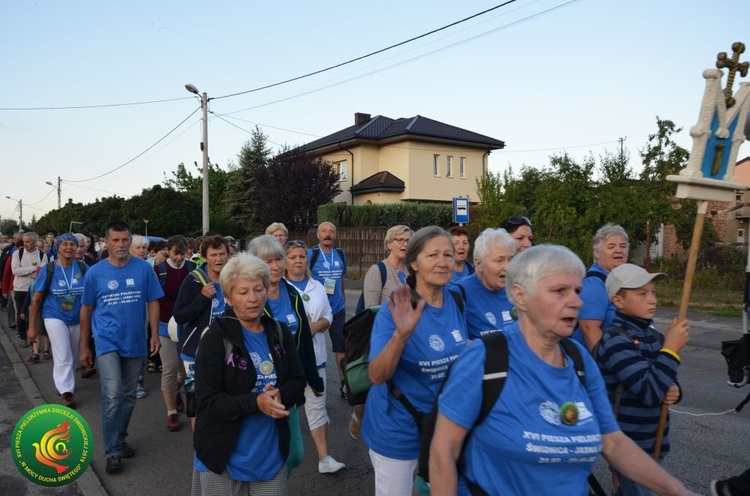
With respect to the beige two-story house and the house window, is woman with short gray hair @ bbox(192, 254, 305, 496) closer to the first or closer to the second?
the beige two-story house

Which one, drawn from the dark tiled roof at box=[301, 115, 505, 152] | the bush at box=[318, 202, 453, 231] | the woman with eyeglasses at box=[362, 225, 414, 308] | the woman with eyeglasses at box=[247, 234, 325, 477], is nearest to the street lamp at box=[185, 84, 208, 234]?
the bush at box=[318, 202, 453, 231]

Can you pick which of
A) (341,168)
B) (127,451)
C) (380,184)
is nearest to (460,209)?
(127,451)

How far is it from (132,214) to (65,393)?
42723 millimetres

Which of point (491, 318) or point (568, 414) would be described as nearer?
point (568, 414)

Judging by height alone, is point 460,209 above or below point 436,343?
above

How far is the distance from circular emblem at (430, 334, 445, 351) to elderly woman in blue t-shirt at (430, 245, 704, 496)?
80 cm

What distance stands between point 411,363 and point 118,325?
3.41m

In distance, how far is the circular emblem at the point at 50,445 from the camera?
2.97 metres

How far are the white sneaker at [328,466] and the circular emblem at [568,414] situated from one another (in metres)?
3.11

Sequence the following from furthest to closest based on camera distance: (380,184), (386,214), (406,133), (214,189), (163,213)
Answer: (214,189), (163,213), (380,184), (406,133), (386,214)

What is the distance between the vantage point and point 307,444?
18.5ft

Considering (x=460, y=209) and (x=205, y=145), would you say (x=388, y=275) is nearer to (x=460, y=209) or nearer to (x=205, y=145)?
(x=460, y=209)

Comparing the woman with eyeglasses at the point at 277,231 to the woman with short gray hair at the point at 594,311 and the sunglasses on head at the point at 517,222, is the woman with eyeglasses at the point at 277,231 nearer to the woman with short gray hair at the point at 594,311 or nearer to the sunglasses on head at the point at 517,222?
the sunglasses on head at the point at 517,222

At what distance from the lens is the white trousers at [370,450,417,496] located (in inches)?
121
